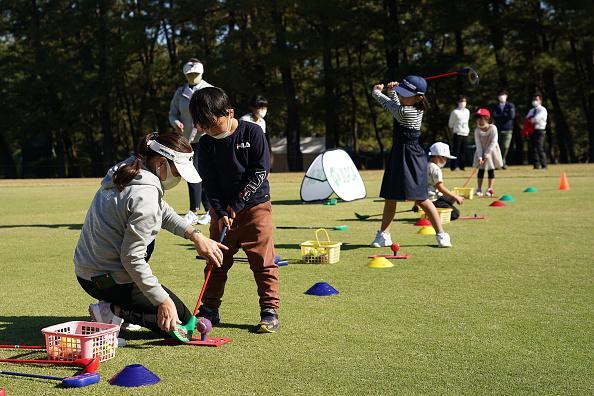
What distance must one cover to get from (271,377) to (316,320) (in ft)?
4.56

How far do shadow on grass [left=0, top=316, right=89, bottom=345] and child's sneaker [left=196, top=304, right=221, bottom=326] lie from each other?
0.82 meters

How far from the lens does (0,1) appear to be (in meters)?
50.9

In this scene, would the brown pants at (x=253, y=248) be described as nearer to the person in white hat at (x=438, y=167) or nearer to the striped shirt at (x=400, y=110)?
the striped shirt at (x=400, y=110)

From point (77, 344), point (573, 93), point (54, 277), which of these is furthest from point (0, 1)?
point (77, 344)

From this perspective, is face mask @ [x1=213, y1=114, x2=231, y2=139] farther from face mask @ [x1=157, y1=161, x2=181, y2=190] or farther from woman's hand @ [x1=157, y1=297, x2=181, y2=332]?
woman's hand @ [x1=157, y1=297, x2=181, y2=332]

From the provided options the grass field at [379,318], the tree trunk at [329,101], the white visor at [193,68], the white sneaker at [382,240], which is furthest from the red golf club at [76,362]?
the tree trunk at [329,101]

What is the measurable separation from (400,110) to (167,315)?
183 inches

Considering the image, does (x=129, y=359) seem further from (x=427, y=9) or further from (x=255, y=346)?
(x=427, y=9)

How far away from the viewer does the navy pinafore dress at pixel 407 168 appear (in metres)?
8.95

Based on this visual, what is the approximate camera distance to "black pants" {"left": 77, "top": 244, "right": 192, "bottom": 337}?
5.24 meters

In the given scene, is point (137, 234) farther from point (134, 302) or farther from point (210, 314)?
point (210, 314)

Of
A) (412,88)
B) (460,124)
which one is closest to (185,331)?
(412,88)

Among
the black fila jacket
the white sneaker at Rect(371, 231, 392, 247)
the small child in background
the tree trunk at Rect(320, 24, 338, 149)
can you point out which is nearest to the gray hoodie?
the black fila jacket

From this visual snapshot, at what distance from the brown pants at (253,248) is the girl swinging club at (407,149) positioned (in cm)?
335
